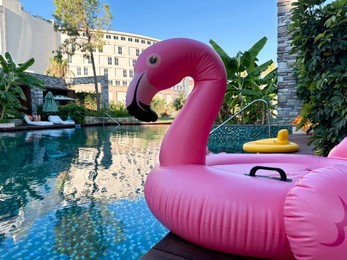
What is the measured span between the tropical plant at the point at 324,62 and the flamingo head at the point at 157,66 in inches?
69.6

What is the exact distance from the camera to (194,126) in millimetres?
A: 1763

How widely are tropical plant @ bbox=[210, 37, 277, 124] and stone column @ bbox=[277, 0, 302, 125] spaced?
634 millimetres

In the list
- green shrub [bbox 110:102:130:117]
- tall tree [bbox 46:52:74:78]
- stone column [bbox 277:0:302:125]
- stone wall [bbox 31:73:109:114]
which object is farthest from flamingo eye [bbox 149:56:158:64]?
tall tree [bbox 46:52:74:78]

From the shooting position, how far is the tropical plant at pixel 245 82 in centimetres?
894

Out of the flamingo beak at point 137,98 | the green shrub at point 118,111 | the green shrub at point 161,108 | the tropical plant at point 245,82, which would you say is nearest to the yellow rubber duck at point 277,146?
the flamingo beak at point 137,98

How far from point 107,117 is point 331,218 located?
2004 cm

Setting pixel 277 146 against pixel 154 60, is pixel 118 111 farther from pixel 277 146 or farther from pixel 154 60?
pixel 154 60

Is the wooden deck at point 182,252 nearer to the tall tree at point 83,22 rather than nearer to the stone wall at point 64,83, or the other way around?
the stone wall at point 64,83

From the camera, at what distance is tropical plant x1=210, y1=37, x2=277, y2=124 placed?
8.94 meters

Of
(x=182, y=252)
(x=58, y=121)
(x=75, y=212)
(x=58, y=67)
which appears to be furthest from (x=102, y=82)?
(x=182, y=252)

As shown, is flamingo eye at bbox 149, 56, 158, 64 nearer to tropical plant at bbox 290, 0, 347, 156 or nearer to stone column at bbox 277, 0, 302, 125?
tropical plant at bbox 290, 0, 347, 156

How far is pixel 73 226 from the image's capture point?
2598 mm

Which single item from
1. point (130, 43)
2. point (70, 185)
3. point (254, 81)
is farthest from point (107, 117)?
point (130, 43)

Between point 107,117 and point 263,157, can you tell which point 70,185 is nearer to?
point 263,157
